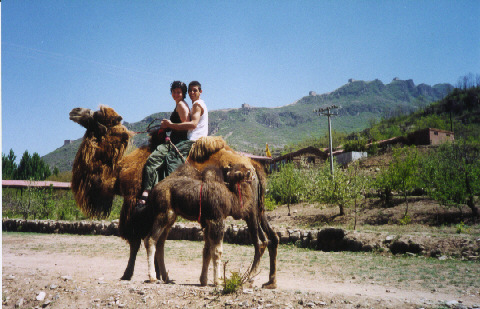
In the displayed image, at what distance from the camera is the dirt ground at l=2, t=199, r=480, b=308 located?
3975mm

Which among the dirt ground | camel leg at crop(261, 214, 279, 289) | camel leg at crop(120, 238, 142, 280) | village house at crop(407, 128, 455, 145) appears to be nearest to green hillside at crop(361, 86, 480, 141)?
village house at crop(407, 128, 455, 145)

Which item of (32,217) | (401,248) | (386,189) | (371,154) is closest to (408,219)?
(386,189)

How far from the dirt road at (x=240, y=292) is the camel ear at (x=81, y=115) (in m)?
2.20

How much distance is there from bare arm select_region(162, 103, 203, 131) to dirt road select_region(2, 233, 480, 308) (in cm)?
210

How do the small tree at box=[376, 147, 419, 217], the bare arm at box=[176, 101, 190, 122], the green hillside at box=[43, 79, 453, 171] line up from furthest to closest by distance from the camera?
1. the green hillside at box=[43, 79, 453, 171]
2. the small tree at box=[376, 147, 419, 217]
3. the bare arm at box=[176, 101, 190, 122]

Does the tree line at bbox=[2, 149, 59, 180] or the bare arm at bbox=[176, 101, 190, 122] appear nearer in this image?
the bare arm at bbox=[176, 101, 190, 122]

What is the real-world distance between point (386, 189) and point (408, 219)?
4861 millimetres

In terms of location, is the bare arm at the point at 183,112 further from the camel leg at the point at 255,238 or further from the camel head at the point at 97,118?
the camel leg at the point at 255,238

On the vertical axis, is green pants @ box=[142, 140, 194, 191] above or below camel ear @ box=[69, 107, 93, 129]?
below

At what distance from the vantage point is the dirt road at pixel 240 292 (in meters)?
3.96

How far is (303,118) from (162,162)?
476 feet

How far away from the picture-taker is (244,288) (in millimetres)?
4430

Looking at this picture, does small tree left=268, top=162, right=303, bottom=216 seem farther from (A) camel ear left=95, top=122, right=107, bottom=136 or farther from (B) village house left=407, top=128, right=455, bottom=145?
(B) village house left=407, top=128, right=455, bottom=145

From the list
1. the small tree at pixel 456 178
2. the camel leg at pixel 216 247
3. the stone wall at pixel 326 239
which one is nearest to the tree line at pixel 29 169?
the stone wall at pixel 326 239
